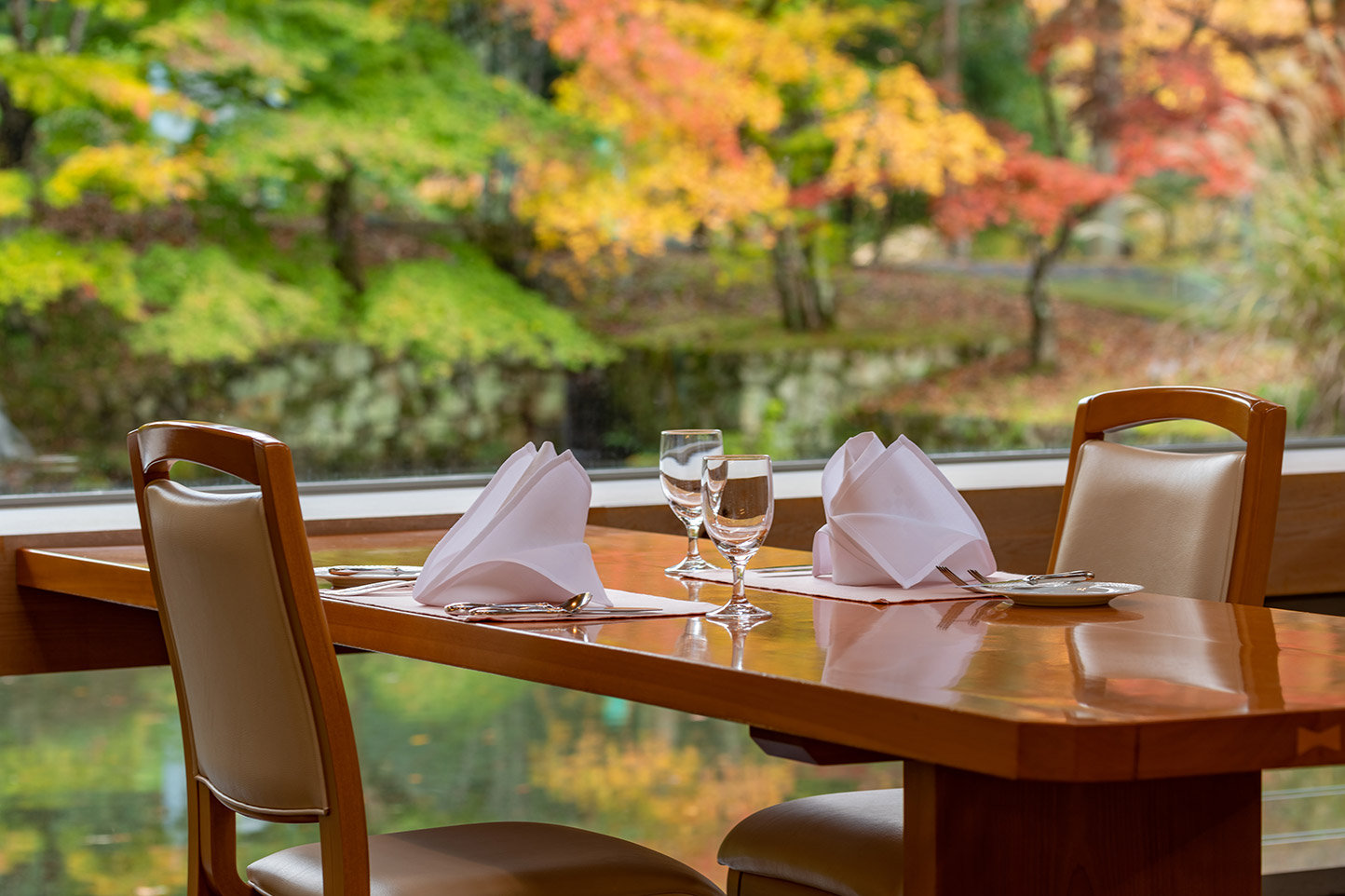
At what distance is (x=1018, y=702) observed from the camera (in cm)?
84

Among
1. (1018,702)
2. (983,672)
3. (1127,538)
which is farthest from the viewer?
(1127,538)

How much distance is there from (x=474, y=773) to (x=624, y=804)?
0.55m

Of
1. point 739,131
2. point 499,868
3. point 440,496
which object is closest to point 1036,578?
point 499,868

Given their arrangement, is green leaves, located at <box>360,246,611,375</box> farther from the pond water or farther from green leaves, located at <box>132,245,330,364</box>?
the pond water

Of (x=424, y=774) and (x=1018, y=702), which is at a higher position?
(x=1018, y=702)

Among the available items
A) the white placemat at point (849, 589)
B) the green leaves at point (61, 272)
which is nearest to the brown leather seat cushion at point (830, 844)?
the white placemat at point (849, 589)

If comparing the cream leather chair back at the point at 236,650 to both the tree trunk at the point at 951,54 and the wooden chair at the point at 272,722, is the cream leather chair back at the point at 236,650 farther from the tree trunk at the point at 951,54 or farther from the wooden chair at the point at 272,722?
the tree trunk at the point at 951,54

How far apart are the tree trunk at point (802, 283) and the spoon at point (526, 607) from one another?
5.96 meters

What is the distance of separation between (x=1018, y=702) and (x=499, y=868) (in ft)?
2.01

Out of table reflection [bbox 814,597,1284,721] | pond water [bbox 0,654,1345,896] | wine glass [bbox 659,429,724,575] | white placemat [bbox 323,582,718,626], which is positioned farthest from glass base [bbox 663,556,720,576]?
pond water [bbox 0,654,1345,896]

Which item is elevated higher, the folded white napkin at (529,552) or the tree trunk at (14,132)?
the tree trunk at (14,132)

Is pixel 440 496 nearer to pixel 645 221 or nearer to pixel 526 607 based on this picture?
pixel 526 607

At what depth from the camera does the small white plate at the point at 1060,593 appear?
1.26 meters

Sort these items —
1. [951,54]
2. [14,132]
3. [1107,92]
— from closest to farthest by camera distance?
1. [14,132]
2. [951,54]
3. [1107,92]
